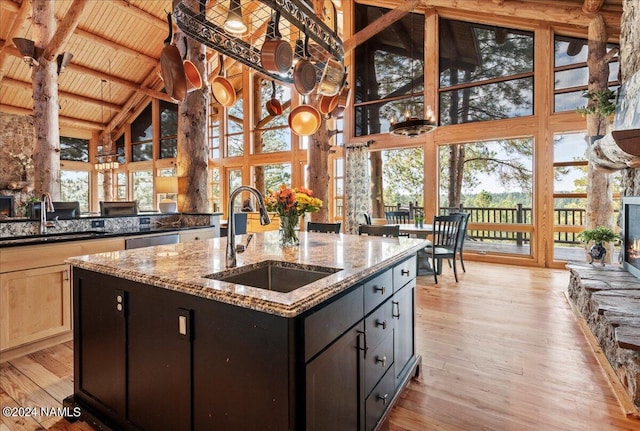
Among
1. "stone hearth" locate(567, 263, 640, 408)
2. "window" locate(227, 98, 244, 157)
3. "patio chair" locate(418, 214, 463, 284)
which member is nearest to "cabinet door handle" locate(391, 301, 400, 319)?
"stone hearth" locate(567, 263, 640, 408)

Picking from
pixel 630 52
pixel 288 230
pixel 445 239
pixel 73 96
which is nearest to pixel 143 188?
pixel 73 96

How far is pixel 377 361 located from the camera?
1.63m

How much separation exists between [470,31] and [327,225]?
196 inches

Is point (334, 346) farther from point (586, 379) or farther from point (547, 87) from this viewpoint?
point (547, 87)

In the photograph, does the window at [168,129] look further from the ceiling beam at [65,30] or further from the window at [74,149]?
the ceiling beam at [65,30]

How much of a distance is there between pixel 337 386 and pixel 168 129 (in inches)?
430

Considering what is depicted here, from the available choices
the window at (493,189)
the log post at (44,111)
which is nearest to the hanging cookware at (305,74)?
the window at (493,189)

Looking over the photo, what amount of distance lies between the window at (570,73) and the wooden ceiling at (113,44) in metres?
0.55

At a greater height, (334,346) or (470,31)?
(470,31)

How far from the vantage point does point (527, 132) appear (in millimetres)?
5500

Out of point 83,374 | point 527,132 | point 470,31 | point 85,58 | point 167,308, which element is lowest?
point 83,374

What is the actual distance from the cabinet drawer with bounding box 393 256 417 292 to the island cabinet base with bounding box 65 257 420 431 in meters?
0.01

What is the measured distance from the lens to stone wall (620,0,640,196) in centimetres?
318

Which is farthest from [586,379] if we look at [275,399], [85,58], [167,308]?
[85,58]
